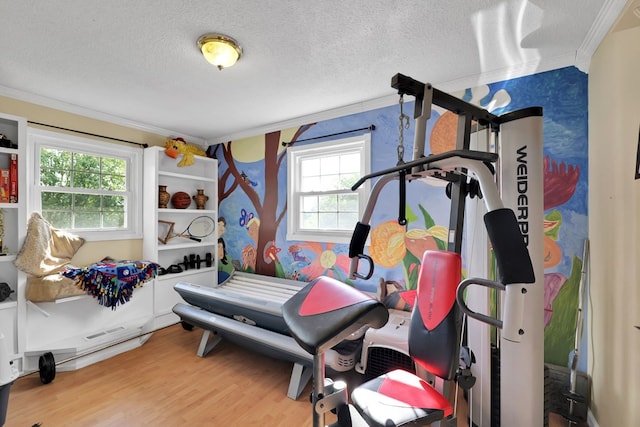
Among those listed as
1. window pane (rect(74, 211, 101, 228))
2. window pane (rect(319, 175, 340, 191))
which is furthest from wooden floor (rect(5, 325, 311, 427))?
window pane (rect(319, 175, 340, 191))

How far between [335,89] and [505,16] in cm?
130

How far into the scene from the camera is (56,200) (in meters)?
2.86

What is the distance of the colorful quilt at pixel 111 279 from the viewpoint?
8.52 feet

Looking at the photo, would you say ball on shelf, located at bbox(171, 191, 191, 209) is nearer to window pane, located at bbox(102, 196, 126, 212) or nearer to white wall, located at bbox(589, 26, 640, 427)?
window pane, located at bbox(102, 196, 126, 212)

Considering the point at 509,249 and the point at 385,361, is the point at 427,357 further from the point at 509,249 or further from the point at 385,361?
the point at 385,361

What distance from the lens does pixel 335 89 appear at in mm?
2518

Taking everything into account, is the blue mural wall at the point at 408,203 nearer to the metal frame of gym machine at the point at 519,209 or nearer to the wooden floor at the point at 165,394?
the metal frame of gym machine at the point at 519,209

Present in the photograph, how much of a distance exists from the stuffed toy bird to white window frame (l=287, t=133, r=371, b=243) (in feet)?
4.44

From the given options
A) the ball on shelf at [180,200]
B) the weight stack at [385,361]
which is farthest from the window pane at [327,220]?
the ball on shelf at [180,200]

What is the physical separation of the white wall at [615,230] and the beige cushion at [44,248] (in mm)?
4054

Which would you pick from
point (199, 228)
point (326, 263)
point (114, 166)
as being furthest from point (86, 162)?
point (326, 263)

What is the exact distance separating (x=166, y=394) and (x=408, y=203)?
2515mm

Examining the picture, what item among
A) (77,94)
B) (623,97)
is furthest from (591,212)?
(77,94)

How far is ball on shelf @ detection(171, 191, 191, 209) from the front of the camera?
3685 millimetres
